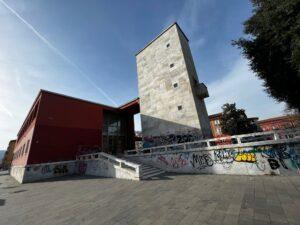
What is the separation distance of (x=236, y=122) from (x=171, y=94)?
17.4 meters

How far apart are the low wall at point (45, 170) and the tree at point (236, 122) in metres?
27.4

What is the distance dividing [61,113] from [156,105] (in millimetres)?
12185

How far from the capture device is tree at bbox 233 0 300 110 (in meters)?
7.95

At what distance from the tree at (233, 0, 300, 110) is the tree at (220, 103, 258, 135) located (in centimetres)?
1871

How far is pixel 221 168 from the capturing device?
11531mm

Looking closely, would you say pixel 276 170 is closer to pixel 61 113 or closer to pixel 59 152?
pixel 59 152

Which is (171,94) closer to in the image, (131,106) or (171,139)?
(171,139)

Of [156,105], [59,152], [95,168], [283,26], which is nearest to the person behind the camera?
[283,26]

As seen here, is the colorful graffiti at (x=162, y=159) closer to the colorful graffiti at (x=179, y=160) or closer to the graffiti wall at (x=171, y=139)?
the colorful graffiti at (x=179, y=160)

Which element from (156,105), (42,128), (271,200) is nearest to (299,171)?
(271,200)

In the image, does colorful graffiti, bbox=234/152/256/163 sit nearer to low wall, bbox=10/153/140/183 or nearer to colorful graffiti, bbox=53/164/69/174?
low wall, bbox=10/153/140/183

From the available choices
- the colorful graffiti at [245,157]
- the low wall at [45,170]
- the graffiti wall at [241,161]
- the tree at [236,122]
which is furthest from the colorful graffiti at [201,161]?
the tree at [236,122]

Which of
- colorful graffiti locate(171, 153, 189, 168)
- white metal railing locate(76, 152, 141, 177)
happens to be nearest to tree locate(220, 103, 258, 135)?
colorful graffiti locate(171, 153, 189, 168)

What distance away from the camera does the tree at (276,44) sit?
313 inches
